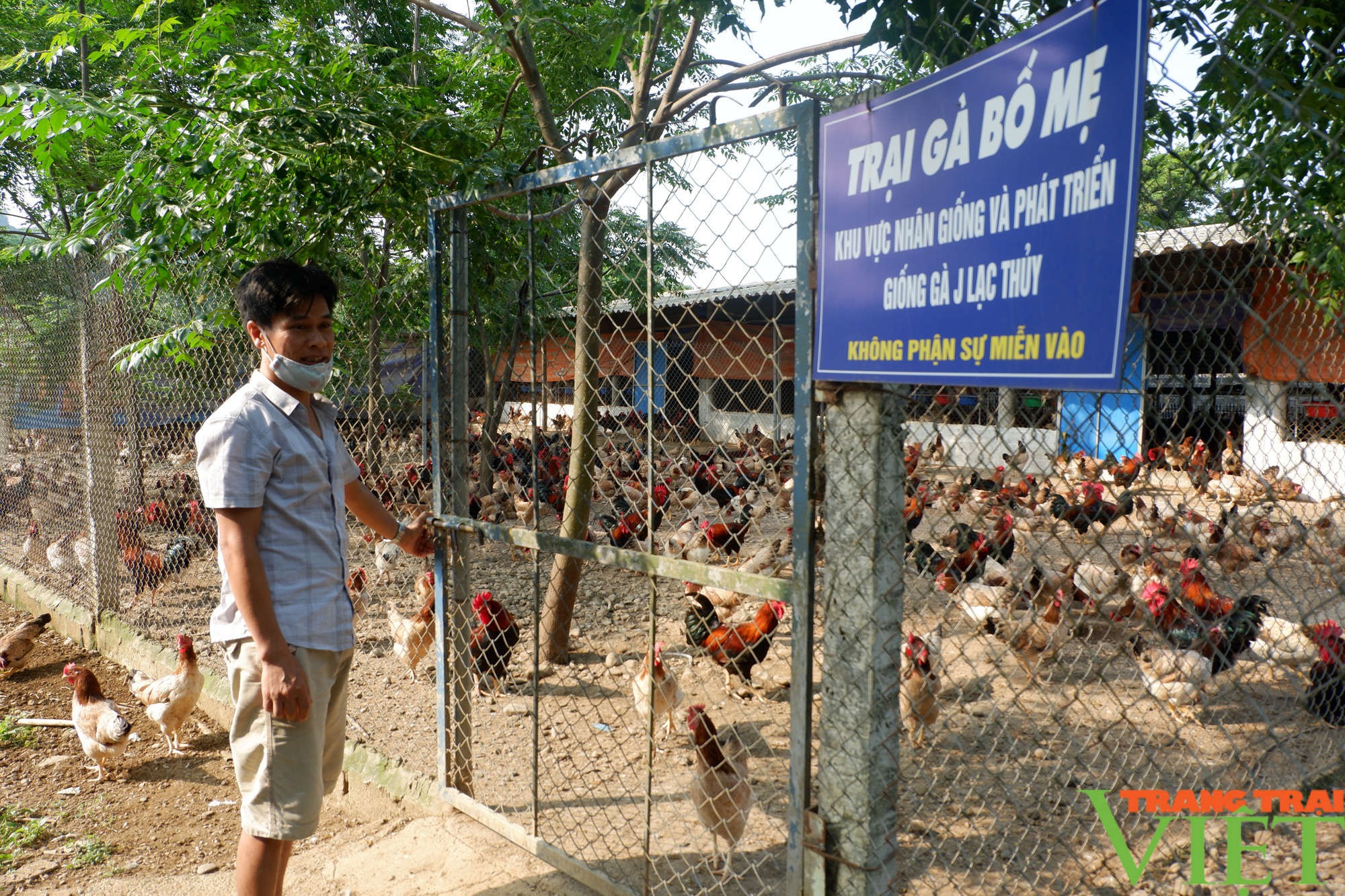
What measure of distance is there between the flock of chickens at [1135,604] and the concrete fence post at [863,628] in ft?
→ 3.06

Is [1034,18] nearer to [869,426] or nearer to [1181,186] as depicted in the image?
[1181,186]

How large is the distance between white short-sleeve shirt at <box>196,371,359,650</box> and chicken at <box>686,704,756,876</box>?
1238 millimetres

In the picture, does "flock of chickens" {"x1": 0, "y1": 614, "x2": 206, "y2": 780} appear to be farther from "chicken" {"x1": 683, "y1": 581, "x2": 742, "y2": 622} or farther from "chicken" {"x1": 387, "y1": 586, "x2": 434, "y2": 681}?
"chicken" {"x1": 683, "y1": 581, "x2": 742, "y2": 622}

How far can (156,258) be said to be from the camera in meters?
Result: 3.05

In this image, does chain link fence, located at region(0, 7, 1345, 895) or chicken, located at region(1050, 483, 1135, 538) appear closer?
chain link fence, located at region(0, 7, 1345, 895)

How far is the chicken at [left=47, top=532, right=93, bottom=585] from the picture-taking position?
18.0ft

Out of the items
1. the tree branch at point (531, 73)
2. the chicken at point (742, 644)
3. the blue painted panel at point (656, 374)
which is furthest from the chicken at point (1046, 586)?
the tree branch at point (531, 73)

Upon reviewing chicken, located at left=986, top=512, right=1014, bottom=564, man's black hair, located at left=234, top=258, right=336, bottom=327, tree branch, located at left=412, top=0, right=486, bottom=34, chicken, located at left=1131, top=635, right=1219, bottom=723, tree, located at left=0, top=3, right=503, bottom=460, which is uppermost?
tree branch, located at left=412, top=0, right=486, bottom=34

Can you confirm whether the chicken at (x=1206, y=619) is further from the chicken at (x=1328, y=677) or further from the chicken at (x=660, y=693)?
the chicken at (x=660, y=693)

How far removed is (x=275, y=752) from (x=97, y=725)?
2434mm

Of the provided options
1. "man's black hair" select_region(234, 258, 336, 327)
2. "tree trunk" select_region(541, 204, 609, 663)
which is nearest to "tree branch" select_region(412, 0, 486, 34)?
"tree trunk" select_region(541, 204, 609, 663)

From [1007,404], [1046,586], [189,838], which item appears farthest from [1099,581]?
[189,838]

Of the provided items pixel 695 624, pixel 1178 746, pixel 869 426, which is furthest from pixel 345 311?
pixel 1178 746

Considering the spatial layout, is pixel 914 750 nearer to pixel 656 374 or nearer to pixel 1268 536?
pixel 656 374
